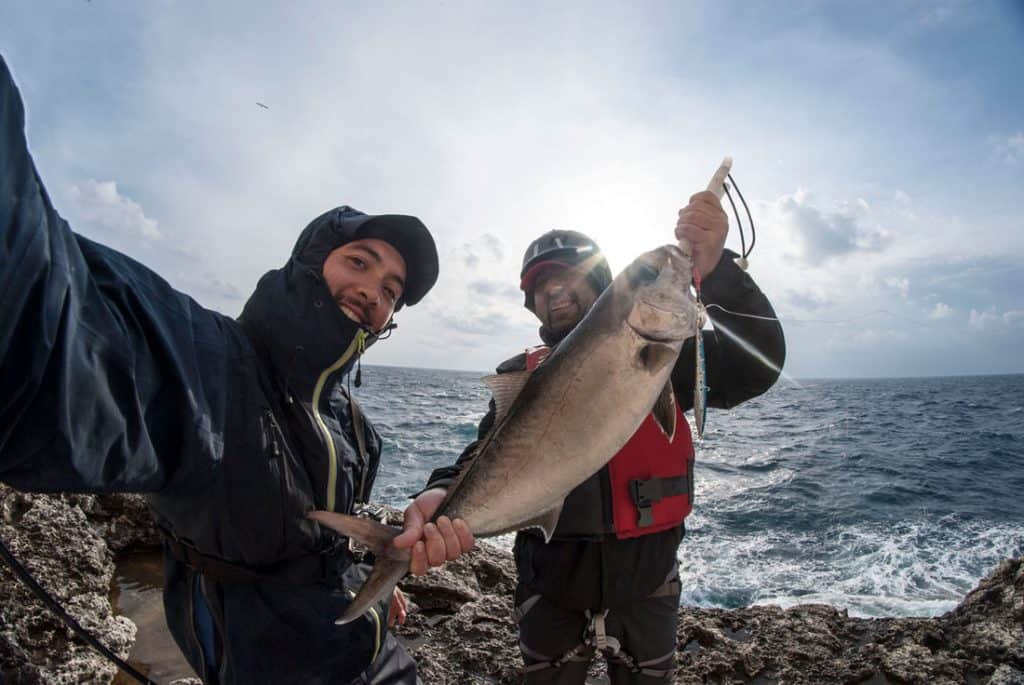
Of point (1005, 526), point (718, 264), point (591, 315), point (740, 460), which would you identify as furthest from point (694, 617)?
point (740, 460)

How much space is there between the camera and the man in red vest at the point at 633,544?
3121 mm

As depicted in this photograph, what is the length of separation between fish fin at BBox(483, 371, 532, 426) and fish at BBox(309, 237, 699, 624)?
7 cm

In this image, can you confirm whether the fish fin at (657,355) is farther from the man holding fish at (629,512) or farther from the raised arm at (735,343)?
the raised arm at (735,343)

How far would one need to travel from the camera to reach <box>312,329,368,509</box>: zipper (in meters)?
2.32

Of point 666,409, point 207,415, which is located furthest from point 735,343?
point 207,415

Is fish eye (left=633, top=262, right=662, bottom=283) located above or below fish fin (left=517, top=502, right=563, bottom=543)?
above

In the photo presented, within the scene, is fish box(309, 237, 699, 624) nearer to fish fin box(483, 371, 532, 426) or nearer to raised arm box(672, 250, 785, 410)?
fish fin box(483, 371, 532, 426)

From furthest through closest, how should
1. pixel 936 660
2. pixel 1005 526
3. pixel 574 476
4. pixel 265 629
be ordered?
pixel 1005 526, pixel 936 660, pixel 574 476, pixel 265 629

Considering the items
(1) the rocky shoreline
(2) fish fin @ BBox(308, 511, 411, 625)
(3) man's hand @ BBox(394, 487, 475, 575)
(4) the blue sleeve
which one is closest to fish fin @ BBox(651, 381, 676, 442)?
(3) man's hand @ BBox(394, 487, 475, 575)

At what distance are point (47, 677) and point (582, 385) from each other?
422 cm

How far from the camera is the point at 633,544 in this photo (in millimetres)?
3213

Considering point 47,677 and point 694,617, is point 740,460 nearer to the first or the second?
point 694,617

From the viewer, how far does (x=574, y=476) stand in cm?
236

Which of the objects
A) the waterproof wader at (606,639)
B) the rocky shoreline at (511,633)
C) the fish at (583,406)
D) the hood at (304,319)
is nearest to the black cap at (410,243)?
the hood at (304,319)
